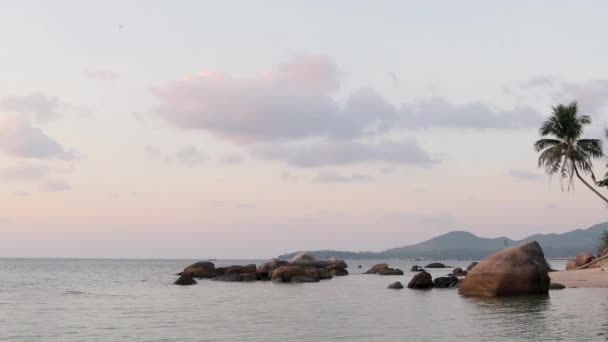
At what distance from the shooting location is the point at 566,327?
71.6ft

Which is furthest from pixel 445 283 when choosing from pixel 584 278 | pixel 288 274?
pixel 288 274

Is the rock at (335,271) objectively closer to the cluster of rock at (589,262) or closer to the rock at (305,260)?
the rock at (305,260)

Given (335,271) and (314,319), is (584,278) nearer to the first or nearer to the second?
(314,319)

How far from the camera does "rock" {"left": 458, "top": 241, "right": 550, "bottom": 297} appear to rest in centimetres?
3441

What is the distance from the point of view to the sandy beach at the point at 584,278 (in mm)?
43531

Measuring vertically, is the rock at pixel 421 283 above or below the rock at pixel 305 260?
below

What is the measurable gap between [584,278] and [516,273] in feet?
52.6

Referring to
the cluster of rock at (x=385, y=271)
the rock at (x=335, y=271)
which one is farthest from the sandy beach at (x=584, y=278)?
the rock at (x=335, y=271)

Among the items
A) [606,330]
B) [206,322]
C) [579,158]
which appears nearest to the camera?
[606,330]

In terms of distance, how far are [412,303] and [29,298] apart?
85.5 ft

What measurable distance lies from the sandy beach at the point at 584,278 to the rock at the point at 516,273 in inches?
372

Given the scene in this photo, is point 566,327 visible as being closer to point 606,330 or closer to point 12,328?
point 606,330

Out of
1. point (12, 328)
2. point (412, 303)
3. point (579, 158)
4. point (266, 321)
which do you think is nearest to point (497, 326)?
point (266, 321)

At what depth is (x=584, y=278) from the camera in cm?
4681
